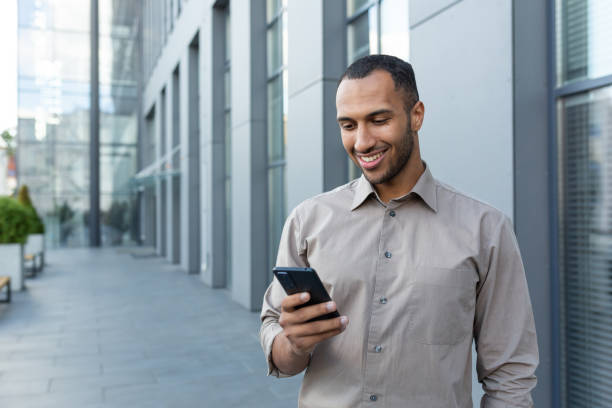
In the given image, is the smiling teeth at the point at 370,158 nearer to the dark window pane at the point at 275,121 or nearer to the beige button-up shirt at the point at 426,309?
the beige button-up shirt at the point at 426,309

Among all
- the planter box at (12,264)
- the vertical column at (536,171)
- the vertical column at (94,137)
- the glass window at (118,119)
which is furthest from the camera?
the glass window at (118,119)

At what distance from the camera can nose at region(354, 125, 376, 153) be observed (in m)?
1.63

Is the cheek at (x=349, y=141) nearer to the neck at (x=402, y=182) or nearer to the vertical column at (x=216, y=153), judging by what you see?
the neck at (x=402, y=182)

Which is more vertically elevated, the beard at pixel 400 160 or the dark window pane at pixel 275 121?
the dark window pane at pixel 275 121

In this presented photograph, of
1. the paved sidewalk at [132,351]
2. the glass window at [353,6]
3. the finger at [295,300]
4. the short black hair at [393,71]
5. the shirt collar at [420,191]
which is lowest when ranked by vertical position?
the paved sidewalk at [132,351]

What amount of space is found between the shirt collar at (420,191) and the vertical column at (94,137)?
A: 28.4 metres

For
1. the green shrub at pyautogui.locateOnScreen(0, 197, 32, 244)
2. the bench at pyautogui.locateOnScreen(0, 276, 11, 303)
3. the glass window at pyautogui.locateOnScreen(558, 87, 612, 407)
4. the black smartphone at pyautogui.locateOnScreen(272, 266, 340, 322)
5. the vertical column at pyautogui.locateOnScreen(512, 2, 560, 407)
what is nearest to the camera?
the black smartphone at pyautogui.locateOnScreen(272, 266, 340, 322)

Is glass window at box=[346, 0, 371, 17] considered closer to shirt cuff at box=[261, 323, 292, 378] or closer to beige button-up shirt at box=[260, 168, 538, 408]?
beige button-up shirt at box=[260, 168, 538, 408]

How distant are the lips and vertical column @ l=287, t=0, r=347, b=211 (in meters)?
5.45

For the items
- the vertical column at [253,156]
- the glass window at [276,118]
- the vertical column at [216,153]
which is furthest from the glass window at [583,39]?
the vertical column at [216,153]

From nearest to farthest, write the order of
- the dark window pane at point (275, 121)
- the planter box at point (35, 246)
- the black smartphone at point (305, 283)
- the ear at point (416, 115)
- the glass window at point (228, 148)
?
the black smartphone at point (305, 283), the ear at point (416, 115), the dark window pane at point (275, 121), the glass window at point (228, 148), the planter box at point (35, 246)

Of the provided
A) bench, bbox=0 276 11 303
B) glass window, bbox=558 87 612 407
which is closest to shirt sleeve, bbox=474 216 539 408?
glass window, bbox=558 87 612 407

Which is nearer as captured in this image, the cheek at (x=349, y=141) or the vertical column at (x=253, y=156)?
the cheek at (x=349, y=141)

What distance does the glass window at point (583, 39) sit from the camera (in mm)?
3316
